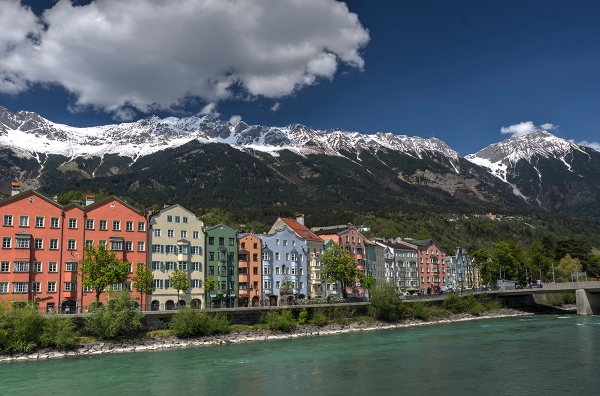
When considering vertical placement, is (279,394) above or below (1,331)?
below

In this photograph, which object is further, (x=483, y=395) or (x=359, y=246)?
(x=359, y=246)

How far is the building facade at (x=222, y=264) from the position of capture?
85312 mm

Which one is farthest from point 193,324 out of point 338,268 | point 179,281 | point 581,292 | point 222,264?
point 581,292

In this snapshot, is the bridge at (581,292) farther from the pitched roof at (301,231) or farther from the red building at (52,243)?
the red building at (52,243)

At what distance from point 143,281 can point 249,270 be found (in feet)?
77.5

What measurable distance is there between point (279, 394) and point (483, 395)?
537 inches

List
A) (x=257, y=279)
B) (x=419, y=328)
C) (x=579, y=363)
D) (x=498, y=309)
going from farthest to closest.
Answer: (x=498, y=309) < (x=257, y=279) < (x=419, y=328) < (x=579, y=363)

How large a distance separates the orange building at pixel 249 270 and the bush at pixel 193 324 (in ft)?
67.8

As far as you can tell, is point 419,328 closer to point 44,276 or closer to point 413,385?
point 413,385

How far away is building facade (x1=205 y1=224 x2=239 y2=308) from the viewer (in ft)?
280

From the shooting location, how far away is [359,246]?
116875 mm

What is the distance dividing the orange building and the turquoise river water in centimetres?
2472

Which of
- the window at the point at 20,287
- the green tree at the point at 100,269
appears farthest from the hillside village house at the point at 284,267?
the window at the point at 20,287

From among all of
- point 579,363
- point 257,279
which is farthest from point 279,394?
point 257,279
